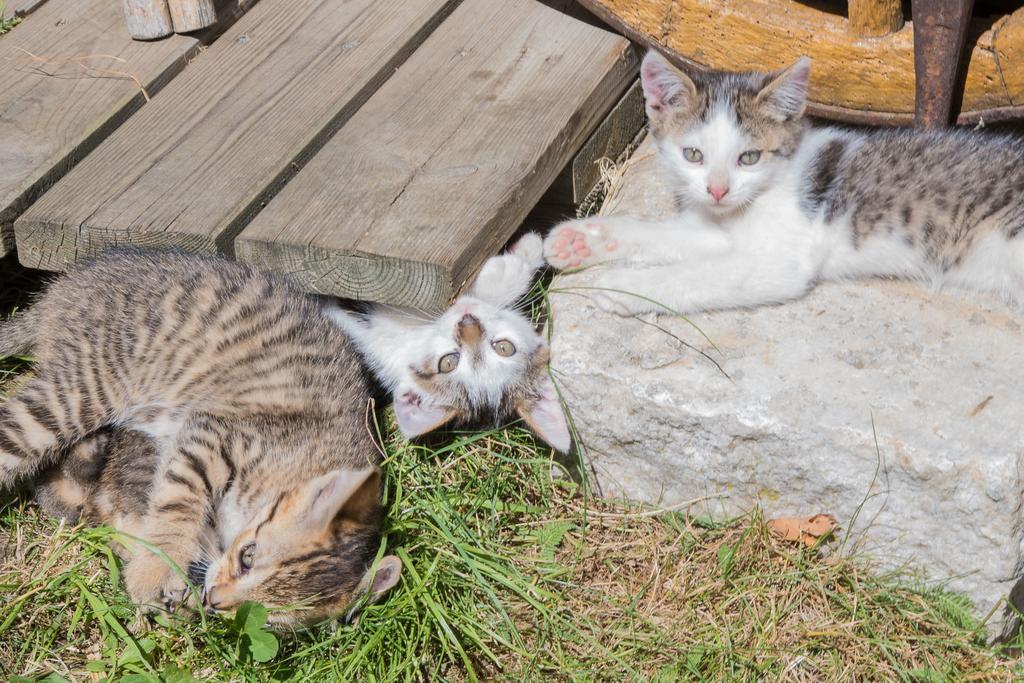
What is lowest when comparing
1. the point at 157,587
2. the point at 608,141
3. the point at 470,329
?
the point at 157,587

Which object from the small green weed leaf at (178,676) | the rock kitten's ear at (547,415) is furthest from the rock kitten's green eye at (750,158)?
the small green weed leaf at (178,676)

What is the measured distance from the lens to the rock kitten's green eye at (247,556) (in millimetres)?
3100

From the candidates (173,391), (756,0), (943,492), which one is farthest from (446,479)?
(756,0)

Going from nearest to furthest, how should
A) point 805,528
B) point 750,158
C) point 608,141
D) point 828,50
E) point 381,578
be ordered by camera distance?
point 381,578 → point 805,528 → point 750,158 → point 828,50 → point 608,141

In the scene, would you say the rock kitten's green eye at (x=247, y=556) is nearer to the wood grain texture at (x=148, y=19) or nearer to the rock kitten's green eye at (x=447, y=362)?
the rock kitten's green eye at (x=447, y=362)

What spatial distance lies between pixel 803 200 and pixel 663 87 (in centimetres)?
64

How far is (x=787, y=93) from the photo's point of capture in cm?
362

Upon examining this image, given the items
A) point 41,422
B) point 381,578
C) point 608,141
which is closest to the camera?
point 381,578

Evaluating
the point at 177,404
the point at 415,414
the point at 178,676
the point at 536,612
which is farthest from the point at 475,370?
the point at 178,676

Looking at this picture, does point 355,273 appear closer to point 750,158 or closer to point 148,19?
point 750,158

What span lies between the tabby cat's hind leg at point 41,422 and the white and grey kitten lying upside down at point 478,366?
1.00 m

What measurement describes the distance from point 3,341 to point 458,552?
1813 mm

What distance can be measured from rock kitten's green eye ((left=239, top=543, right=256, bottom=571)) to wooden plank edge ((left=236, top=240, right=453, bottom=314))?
0.89m

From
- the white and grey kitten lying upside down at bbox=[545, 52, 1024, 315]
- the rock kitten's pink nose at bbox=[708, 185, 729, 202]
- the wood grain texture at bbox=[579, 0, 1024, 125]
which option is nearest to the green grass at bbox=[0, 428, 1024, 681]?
the white and grey kitten lying upside down at bbox=[545, 52, 1024, 315]
